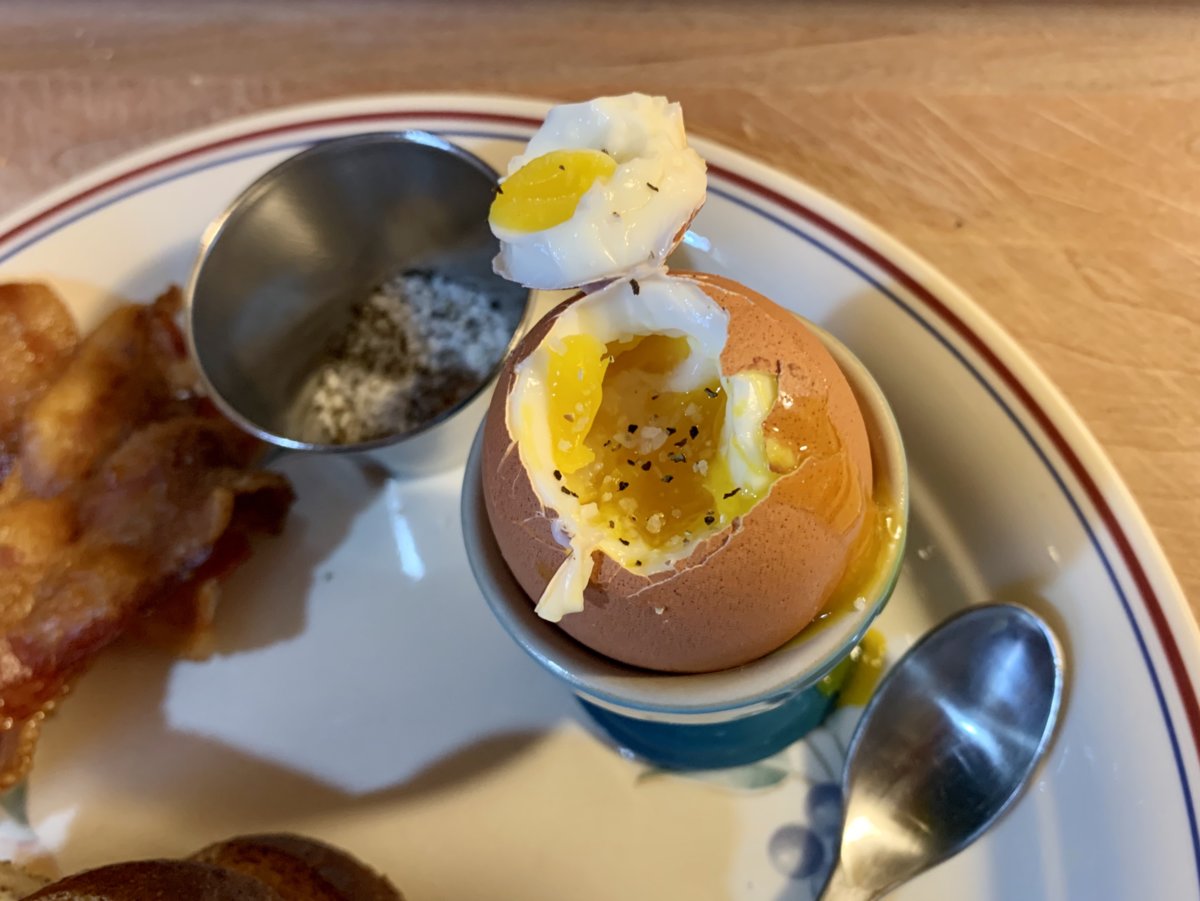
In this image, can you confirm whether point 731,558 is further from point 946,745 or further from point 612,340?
point 946,745

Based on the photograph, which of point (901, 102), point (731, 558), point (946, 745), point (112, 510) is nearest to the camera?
point (731, 558)

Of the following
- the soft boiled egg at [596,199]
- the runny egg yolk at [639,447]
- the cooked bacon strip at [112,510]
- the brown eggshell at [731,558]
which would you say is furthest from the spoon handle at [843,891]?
the cooked bacon strip at [112,510]

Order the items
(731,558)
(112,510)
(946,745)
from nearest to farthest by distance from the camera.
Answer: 1. (731,558)
2. (946,745)
3. (112,510)

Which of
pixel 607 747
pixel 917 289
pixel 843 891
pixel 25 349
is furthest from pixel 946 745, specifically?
pixel 25 349

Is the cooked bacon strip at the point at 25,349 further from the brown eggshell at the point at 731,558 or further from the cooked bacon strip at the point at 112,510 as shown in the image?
the brown eggshell at the point at 731,558

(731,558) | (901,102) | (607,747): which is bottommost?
(607,747)

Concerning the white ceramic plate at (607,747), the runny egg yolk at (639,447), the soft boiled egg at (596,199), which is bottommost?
the white ceramic plate at (607,747)

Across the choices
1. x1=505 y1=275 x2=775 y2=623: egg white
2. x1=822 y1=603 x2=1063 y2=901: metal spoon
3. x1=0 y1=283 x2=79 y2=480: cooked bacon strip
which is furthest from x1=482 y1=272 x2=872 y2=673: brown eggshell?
x1=0 y1=283 x2=79 y2=480: cooked bacon strip
